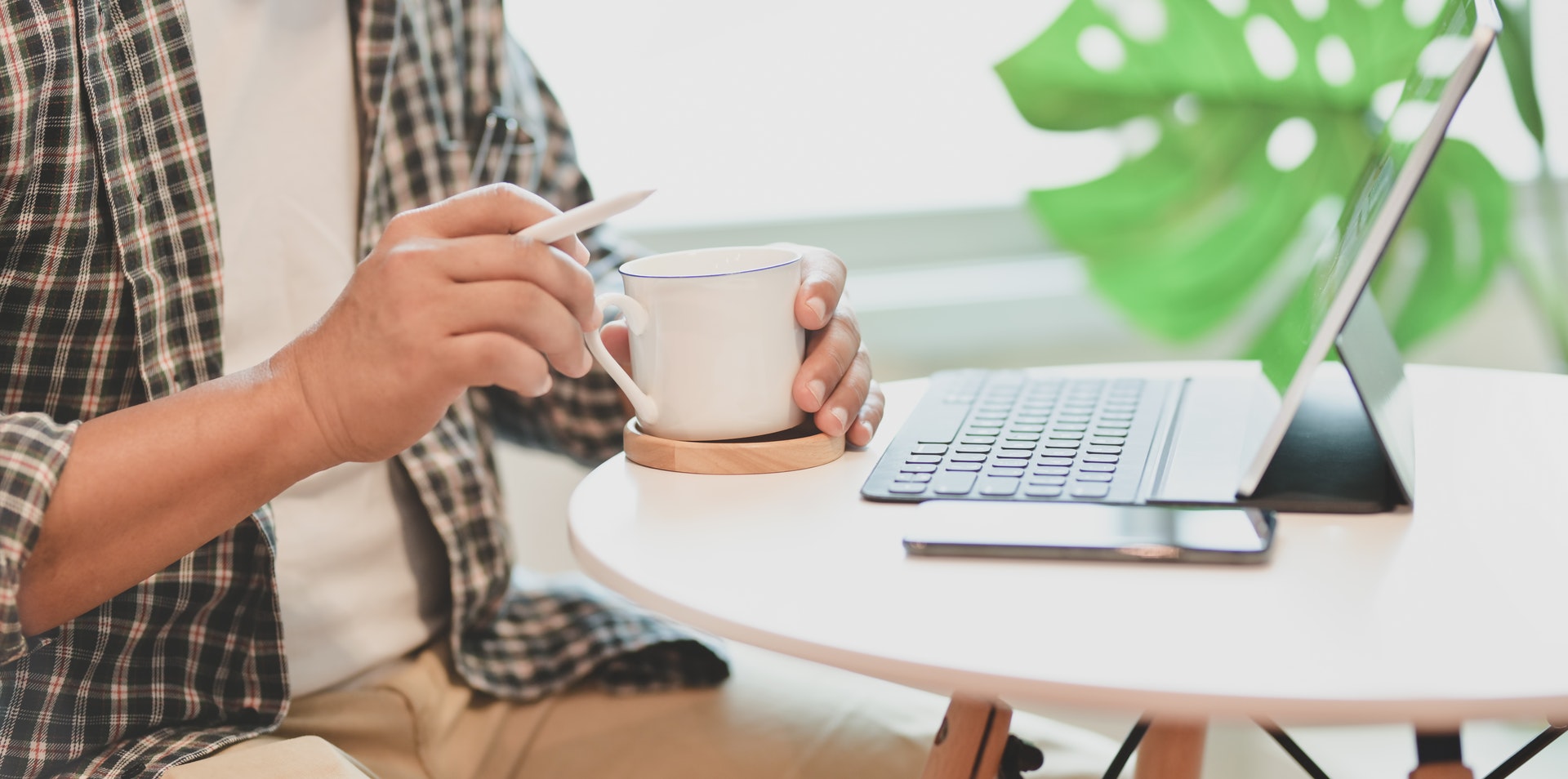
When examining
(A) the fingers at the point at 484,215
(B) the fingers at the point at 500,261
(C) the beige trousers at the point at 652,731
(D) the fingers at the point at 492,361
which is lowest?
(C) the beige trousers at the point at 652,731

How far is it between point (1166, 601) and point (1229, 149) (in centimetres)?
110

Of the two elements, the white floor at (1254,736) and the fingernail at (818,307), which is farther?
the white floor at (1254,736)

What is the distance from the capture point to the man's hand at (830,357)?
2.24 ft

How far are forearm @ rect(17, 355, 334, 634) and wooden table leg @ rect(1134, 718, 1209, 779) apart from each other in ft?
1.37

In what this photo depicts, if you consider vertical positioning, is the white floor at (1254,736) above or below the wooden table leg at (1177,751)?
below

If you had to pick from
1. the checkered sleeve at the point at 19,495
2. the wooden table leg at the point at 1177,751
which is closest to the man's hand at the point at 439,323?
the checkered sleeve at the point at 19,495

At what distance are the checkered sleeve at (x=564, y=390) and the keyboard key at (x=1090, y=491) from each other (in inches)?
18.5

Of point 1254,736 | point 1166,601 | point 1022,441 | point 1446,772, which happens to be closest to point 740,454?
point 1022,441

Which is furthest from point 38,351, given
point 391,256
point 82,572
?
point 391,256

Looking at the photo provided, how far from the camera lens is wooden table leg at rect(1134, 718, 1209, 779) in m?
0.53

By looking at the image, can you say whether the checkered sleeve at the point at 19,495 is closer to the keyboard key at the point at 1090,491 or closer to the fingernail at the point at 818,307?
the fingernail at the point at 818,307

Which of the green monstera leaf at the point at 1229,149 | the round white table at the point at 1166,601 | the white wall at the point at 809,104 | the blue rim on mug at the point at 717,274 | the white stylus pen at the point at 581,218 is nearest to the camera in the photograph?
the round white table at the point at 1166,601

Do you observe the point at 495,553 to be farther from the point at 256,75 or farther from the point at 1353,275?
the point at 1353,275

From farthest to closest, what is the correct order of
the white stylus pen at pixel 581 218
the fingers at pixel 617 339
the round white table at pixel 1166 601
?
the fingers at pixel 617 339 < the white stylus pen at pixel 581 218 < the round white table at pixel 1166 601
